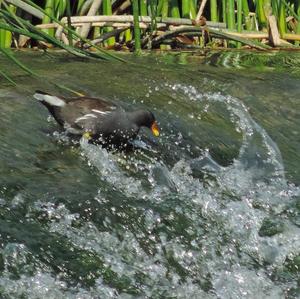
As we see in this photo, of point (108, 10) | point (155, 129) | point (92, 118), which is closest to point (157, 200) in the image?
point (92, 118)

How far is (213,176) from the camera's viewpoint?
5.29 meters

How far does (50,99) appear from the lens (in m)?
5.50

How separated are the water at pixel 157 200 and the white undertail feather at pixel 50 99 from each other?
6.1 inches

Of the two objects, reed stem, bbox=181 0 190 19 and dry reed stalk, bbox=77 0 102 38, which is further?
reed stem, bbox=181 0 190 19

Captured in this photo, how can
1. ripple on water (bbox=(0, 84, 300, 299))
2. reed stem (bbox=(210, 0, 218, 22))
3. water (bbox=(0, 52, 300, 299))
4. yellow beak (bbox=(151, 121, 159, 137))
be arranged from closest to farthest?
1. ripple on water (bbox=(0, 84, 300, 299))
2. water (bbox=(0, 52, 300, 299))
3. yellow beak (bbox=(151, 121, 159, 137))
4. reed stem (bbox=(210, 0, 218, 22))

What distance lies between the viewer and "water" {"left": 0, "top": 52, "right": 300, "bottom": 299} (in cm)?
390

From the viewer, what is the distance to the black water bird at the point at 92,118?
551 cm

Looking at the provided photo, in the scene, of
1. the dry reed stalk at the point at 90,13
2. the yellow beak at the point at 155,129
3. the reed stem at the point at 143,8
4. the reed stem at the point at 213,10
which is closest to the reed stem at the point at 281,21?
the reed stem at the point at 213,10

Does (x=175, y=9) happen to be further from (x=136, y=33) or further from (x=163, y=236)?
(x=163, y=236)

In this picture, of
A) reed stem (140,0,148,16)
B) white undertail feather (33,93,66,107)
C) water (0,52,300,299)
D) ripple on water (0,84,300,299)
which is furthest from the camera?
reed stem (140,0,148,16)

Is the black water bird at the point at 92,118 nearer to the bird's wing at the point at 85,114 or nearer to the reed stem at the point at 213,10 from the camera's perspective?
the bird's wing at the point at 85,114

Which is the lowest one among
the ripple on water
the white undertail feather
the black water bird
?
the ripple on water

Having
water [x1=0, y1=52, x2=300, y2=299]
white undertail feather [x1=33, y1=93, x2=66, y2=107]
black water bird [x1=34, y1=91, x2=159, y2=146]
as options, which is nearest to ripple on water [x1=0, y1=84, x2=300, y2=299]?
water [x1=0, y1=52, x2=300, y2=299]

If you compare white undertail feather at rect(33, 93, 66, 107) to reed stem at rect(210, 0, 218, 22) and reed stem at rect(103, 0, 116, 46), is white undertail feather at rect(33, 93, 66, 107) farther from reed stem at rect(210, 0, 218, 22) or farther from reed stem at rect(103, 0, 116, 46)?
reed stem at rect(210, 0, 218, 22)
